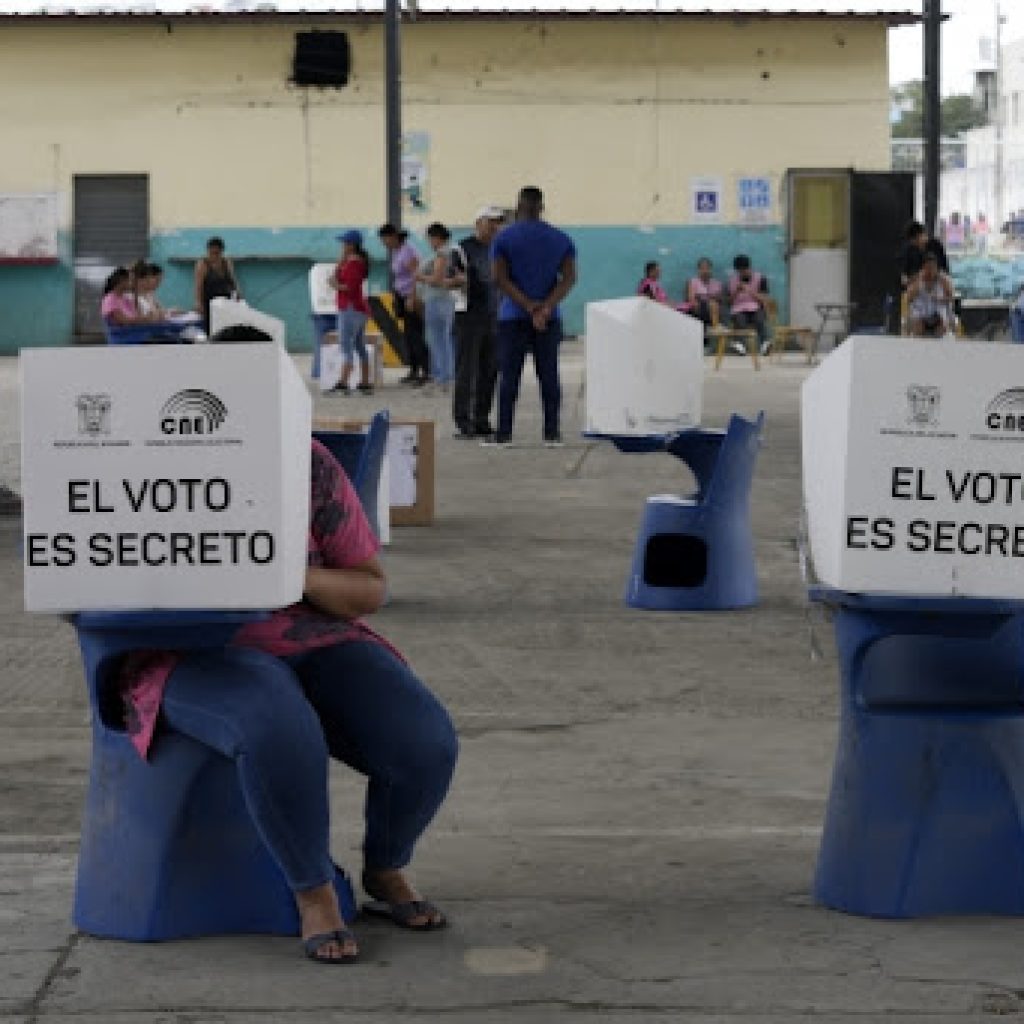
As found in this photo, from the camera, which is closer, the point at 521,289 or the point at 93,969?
the point at 93,969

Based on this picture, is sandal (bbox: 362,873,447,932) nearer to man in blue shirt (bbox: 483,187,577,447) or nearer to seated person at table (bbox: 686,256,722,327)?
man in blue shirt (bbox: 483,187,577,447)

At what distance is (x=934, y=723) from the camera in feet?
20.1

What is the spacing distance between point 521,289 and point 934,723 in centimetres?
1363

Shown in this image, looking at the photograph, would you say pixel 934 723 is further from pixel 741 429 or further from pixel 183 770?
pixel 741 429

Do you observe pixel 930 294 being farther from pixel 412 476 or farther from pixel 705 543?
pixel 705 543

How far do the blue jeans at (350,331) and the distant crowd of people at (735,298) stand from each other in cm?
1160

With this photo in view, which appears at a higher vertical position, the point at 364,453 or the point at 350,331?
the point at 364,453

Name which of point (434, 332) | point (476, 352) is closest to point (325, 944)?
point (476, 352)

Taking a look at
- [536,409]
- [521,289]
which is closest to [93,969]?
[521,289]

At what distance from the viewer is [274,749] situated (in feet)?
18.9

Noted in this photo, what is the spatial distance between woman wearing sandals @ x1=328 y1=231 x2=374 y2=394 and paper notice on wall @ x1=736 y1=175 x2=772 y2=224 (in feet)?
48.9

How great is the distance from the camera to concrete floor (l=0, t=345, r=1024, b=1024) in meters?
5.60

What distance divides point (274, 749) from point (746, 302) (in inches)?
1350

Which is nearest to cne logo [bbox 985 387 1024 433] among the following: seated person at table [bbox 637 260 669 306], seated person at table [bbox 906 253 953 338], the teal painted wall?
seated person at table [bbox 906 253 953 338]
